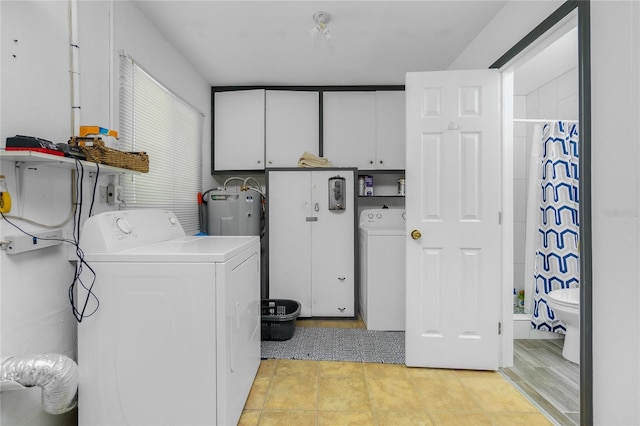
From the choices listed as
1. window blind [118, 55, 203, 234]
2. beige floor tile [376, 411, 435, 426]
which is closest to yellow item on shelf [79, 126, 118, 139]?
window blind [118, 55, 203, 234]

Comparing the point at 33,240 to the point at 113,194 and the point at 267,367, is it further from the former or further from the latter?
the point at 267,367

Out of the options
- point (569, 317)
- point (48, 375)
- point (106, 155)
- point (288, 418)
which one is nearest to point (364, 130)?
point (569, 317)

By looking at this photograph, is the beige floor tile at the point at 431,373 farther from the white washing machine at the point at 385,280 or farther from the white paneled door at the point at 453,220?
the white washing machine at the point at 385,280

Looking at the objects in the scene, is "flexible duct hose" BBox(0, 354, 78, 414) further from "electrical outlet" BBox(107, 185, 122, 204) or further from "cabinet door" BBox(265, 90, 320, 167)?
"cabinet door" BBox(265, 90, 320, 167)

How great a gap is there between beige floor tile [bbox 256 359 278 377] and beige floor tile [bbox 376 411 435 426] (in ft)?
2.54

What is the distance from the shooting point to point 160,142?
236 cm

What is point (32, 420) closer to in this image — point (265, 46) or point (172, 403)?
point (172, 403)

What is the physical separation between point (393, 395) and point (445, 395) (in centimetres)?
31

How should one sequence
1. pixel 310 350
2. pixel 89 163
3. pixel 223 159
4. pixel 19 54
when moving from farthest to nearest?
pixel 223 159 → pixel 310 350 → pixel 89 163 → pixel 19 54

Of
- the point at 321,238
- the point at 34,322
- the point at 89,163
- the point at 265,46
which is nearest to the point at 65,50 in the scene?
the point at 89,163

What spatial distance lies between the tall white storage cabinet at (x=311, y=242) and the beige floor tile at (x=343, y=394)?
1030mm

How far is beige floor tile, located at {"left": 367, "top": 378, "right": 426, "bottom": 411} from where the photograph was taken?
1692 millimetres

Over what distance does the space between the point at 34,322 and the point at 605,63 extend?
260 cm

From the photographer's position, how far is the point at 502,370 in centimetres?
207
